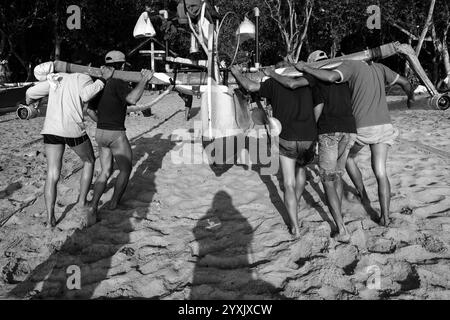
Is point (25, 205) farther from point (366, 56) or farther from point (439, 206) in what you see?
point (439, 206)

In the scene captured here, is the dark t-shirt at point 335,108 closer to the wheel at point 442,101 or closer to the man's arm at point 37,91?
the wheel at point 442,101

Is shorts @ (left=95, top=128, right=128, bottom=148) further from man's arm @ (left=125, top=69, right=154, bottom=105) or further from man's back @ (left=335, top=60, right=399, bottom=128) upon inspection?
man's back @ (left=335, top=60, right=399, bottom=128)

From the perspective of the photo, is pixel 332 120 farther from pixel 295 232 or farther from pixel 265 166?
pixel 265 166

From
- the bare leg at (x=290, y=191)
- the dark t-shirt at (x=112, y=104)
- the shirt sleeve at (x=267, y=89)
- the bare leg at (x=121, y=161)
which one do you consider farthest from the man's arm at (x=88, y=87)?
the bare leg at (x=290, y=191)

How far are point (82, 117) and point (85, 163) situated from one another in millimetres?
577

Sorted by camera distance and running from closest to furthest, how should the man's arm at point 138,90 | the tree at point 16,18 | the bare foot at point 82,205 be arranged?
the man's arm at point 138,90 < the bare foot at point 82,205 < the tree at point 16,18

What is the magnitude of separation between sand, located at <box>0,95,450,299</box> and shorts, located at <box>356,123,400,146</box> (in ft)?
2.85

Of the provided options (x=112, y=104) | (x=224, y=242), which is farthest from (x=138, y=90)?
(x=224, y=242)

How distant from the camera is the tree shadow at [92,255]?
9.83 ft

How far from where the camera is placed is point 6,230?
413cm

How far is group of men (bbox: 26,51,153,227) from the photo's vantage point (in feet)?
13.7

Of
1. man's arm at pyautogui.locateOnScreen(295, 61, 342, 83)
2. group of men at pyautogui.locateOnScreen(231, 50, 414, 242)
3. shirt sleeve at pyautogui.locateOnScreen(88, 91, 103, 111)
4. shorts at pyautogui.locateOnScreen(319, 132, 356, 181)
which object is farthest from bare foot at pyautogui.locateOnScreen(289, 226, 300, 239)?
shirt sleeve at pyautogui.locateOnScreen(88, 91, 103, 111)

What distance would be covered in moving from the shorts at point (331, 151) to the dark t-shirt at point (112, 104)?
235cm

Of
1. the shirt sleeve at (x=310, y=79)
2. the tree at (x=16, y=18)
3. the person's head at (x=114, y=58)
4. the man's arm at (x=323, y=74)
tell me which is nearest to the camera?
the man's arm at (x=323, y=74)
